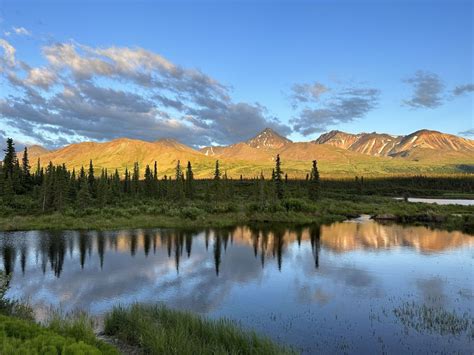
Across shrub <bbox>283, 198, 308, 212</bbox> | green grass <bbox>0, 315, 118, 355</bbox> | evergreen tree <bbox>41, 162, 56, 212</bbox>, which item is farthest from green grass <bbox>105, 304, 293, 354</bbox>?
evergreen tree <bbox>41, 162, 56, 212</bbox>

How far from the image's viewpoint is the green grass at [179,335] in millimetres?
15117

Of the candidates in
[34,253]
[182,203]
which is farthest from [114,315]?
[182,203]

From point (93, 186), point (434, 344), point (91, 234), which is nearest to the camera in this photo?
point (434, 344)

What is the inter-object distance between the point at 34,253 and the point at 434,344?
128 feet

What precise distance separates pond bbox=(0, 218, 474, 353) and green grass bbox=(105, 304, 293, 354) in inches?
150

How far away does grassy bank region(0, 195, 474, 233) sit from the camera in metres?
63.7

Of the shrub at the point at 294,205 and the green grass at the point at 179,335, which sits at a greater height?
the shrub at the point at 294,205

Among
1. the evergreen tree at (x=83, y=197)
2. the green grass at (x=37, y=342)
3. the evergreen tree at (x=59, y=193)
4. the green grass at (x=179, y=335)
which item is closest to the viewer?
the green grass at (x=37, y=342)

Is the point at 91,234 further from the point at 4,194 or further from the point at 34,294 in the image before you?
the point at 4,194

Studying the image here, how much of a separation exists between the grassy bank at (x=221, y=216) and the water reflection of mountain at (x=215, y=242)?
638 cm

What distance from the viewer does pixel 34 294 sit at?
2731 cm

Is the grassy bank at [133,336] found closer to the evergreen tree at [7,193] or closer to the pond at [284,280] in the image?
the pond at [284,280]

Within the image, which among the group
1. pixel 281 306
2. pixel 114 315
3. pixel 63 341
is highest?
pixel 63 341

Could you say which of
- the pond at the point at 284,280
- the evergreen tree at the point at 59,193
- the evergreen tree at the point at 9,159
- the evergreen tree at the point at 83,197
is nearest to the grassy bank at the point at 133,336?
the pond at the point at 284,280
